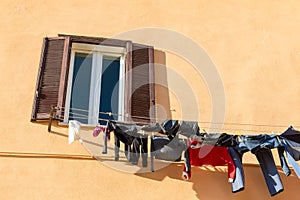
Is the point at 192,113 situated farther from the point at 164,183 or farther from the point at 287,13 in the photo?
the point at 287,13

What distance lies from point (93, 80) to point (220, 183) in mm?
2301

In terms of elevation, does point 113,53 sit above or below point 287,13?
below

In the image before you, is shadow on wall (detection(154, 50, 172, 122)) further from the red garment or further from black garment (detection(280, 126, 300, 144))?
black garment (detection(280, 126, 300, 144))

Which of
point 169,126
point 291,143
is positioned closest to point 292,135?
point 291,143

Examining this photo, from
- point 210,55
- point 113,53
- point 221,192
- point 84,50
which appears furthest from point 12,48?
point 221,192

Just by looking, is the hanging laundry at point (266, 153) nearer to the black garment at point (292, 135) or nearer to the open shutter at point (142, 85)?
the black garment at point (292, 135)

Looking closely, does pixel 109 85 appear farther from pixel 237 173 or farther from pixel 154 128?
pixel 237 173

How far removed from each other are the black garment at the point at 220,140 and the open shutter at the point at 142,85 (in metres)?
1.07

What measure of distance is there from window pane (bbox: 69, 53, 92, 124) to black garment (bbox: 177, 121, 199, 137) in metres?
1.45

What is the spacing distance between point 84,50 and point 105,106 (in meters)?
1.03

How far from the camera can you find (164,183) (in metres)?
5.48

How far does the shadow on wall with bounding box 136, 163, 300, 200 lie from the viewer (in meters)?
5.48

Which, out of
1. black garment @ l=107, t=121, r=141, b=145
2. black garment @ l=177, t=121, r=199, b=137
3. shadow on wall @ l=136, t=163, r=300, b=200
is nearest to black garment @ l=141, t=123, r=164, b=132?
black garment @ l=107, t=121, r=141, b=145

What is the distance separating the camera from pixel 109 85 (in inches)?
254
